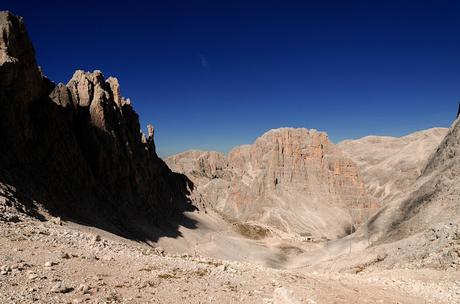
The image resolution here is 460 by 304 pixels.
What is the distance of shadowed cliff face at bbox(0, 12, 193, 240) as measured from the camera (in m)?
50.1

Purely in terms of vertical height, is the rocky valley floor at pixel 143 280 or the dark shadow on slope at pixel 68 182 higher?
the dark shadow on slope at pixel 68 182

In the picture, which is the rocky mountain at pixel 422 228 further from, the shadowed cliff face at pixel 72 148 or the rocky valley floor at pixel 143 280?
the shadowed cliff face at pixel 72 148

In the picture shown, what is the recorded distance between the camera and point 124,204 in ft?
269

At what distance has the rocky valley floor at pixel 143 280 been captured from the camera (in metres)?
18.0

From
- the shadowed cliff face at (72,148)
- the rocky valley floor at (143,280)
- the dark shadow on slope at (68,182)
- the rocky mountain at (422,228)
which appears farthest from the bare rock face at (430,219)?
the shadowed cliff face at (72,148)

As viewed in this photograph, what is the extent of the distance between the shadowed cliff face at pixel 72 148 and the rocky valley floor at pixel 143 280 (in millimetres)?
12490

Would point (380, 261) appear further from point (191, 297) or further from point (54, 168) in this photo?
point (54, 168)

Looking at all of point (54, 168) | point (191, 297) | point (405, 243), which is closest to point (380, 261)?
point (405, 243)

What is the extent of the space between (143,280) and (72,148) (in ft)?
170

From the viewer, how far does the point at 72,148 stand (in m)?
67.3

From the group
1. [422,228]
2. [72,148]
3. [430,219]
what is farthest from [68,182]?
[430,219]

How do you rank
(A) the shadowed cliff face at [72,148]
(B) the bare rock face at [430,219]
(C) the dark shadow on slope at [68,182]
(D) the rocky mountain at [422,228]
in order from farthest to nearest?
(A) the shadowed cliff face at [72,148] → (C) the dark shadow on slope at [68,182] → (D) the rocky mountain at [422,228] → (B) the bare rock face at [430,219]

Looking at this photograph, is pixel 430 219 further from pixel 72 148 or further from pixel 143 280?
pixel 72 148

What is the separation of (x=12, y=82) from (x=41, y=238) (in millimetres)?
34414
